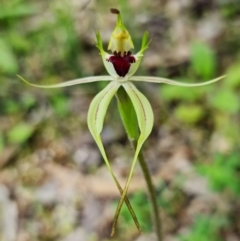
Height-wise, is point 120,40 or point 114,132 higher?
point 120,40

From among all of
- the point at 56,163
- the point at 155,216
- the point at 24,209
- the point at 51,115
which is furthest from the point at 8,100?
the point at 155,216

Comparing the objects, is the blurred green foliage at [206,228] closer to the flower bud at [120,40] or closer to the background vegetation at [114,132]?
the background vegetation at [114,132]

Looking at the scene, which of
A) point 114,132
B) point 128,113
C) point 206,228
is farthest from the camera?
point 114,132

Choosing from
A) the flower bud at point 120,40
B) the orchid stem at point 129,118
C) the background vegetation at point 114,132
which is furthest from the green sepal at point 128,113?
the background vegetation at point 114,132

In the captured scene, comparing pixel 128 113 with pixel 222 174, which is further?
pixel 222 174

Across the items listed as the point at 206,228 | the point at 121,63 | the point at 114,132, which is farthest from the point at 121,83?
the point at 114,132

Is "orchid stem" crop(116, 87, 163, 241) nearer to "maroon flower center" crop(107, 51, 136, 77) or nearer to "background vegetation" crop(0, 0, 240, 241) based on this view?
"maroon flower center" crop(107, 51, 136, 77)

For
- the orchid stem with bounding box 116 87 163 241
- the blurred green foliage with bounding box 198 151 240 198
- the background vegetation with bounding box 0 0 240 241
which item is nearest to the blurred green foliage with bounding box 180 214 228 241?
the background vegetation with bounding box 0 0 240 241

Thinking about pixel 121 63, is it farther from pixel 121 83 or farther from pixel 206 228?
pixel 206 228
